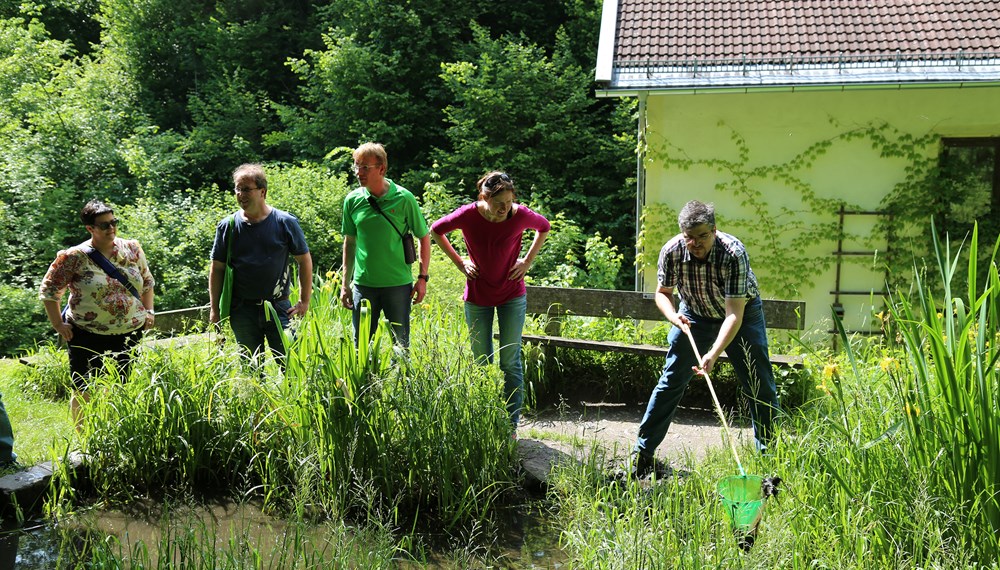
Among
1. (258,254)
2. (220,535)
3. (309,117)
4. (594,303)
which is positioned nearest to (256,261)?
(258,254)

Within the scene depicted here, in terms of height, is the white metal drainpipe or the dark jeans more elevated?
the white metal drainpipe

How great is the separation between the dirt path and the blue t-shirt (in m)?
1.73

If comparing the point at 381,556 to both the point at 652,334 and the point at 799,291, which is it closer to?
the point at 652,334

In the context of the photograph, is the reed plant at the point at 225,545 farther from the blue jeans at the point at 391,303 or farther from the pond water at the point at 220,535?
the blue jeans at the point at 391,303

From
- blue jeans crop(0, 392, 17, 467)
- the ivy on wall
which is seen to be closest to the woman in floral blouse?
blue jeans crop(0, 392, 17, 467)

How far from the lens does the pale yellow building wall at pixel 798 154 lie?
916 cm

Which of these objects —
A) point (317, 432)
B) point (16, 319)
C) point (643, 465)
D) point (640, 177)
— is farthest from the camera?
point (16, 319)

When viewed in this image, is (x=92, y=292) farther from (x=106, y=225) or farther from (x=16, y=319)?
(x=16, y=319)

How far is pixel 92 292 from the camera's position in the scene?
15.2 feet

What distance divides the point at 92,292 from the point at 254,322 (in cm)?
90

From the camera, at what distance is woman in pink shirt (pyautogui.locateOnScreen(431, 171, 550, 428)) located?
481 centimetres

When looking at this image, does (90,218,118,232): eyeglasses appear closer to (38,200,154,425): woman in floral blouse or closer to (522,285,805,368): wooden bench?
(38,200,154,425): woman in floral blouse

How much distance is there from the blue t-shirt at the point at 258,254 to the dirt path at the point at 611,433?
1.73 m

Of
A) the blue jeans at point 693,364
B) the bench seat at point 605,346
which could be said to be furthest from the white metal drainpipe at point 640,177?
the blue jeans at point 693,364
